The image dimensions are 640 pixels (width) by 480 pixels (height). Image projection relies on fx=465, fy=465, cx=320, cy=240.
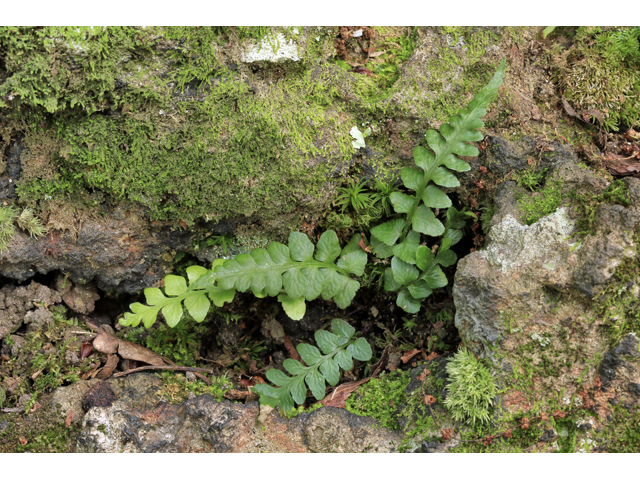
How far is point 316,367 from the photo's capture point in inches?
136

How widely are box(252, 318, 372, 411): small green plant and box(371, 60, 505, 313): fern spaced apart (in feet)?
1.58

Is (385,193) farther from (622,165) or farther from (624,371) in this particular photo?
(624,371)

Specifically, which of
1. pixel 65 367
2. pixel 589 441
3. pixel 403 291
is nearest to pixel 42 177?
pixel 65 367

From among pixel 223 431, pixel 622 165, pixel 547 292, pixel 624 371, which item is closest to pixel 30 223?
pixel 223 431

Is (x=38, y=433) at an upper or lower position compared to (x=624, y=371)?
lower

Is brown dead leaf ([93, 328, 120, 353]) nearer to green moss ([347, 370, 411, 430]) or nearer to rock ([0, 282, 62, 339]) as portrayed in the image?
rock ([0, 282, 62, 339])

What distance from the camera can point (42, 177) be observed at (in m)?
3.52

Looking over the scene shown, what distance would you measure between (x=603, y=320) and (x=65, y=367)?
12.5 feet

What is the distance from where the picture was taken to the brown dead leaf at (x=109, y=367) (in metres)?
3.60

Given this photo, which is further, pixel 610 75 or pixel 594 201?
pixel 610 75

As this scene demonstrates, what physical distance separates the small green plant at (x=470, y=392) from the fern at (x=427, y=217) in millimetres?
622

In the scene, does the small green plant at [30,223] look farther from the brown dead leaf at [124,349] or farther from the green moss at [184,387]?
the green moss at [184,387]

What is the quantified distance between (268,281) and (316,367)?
0.75m

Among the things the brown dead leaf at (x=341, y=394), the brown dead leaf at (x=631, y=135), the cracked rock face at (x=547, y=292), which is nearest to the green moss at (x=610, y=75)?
the brown dead leaf at (x=631, y=135)
